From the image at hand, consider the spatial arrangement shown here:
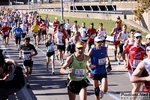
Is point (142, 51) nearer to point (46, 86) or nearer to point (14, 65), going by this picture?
point (46, 86)

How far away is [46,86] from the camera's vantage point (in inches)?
485

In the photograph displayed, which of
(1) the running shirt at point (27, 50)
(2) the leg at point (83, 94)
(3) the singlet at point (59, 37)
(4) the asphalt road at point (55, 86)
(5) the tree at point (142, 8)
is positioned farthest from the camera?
(5) the tree at point (142, 8)

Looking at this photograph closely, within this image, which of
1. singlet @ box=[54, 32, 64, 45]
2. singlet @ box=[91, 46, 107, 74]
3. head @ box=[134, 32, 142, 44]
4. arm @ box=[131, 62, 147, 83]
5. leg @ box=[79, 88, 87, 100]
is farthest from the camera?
singlet @ box=[54, 32, 64, 45]

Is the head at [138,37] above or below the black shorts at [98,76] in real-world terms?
above

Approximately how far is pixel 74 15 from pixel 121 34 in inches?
1329

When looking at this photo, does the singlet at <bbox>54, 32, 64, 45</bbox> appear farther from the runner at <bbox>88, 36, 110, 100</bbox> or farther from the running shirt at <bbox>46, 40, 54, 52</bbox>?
the runner at <bbox>88, 36, 110, 100</bbox>

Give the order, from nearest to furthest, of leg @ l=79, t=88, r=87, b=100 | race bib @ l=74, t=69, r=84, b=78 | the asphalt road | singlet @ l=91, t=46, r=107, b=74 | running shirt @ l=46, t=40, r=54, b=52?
1. leg @ l=79, t=88, r=87, b=100
2. race bib @ l=74, t=69, r=84, b=78
3. singlet @ l=91, t=46, r=107, b=74
4. the asphalt road
5. running shirt @ l=46, t=40, r=54, b=52

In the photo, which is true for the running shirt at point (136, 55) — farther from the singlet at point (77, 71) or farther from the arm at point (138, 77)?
the arm at point (138, 77)

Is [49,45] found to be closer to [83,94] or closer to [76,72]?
[76,72]

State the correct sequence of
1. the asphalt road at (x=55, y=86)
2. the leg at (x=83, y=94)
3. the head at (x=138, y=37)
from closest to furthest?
1. the leg at (x=83, y=94)
2. the head at (x=138, y=37)
3. the asphalt road at (x=55, y=86)

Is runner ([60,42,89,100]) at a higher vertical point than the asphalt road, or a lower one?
higher

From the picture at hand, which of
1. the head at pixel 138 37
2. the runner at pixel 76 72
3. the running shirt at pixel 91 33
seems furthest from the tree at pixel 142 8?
the runner at pixel 76 72

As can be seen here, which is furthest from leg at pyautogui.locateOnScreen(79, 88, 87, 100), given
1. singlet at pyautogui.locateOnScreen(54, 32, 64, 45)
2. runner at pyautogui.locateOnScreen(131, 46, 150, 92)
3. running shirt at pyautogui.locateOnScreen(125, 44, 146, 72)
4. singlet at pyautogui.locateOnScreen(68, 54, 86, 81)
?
singlet at pyautogui.locateOnScreen(54, 32, 64, 45)

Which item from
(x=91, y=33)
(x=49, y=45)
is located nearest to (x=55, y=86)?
(x=49, y=45)
